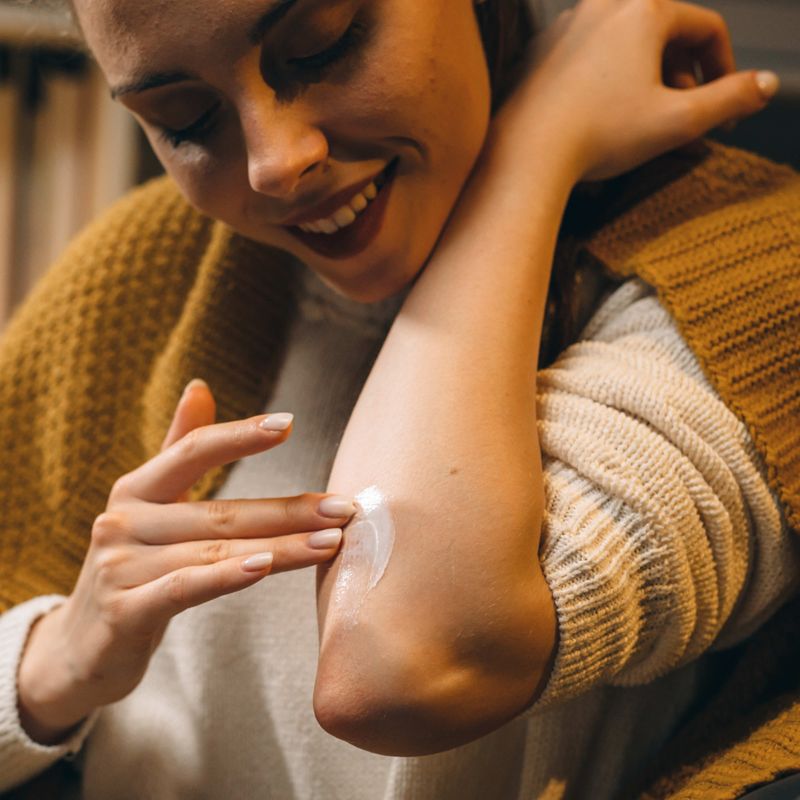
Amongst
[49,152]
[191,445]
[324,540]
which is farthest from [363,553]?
[49,152]

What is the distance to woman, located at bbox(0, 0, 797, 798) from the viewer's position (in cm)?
55

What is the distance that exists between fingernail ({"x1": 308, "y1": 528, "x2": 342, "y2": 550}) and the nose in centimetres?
20

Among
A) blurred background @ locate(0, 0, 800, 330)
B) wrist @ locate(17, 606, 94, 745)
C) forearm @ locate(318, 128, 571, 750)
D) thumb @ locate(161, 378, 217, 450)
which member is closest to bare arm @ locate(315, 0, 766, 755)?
forearm @ locate(318, 128, 571, 750)

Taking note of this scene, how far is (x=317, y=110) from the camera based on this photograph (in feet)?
1.93

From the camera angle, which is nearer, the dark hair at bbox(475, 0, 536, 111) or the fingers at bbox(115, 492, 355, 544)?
the fingers at bbox(115, 492, 355, 544)

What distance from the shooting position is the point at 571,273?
2.30 feet

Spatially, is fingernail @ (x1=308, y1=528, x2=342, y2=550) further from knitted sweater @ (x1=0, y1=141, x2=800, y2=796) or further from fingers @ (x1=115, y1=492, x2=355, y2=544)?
knitted sweater @ (x1=0, y1=141, x2=800, y2=796)

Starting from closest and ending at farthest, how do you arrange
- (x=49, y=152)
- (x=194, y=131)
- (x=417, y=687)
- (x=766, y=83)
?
1. (x=417, y=687)
2. (x=194, y=131)
3. (x=766, y=83)
4. (x=49, y=152)

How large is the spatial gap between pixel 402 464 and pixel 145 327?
39cm

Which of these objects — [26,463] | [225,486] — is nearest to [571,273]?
[225,486]

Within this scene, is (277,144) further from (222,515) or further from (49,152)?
(49,152)

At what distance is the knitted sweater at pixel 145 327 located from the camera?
0.69m

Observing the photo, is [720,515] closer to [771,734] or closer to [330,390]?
[771,734]

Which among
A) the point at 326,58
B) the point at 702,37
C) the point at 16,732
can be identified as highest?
the point at 326,58
